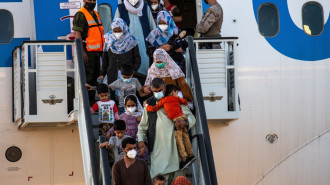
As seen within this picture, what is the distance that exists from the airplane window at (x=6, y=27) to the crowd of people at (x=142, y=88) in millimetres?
2044

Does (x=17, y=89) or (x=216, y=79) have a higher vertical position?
(x=216, y=79)

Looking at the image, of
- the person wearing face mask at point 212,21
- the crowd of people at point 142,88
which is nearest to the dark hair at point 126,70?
the crowd of people at point 142,88

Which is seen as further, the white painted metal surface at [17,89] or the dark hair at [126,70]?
the white painted metal surface at [17,89]

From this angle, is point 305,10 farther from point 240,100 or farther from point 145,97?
point 145,97

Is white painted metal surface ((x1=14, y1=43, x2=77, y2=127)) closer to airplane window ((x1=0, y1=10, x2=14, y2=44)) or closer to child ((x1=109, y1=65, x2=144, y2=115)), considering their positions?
airplane window ((x1=0, y1=10, x2=14, y2=44))

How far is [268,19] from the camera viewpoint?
1780 centimetres

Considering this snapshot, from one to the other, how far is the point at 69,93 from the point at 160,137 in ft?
11.7


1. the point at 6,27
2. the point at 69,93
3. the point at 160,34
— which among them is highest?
the point at 6,27

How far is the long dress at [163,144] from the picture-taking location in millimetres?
12930

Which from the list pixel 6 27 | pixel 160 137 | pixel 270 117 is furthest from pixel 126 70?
pixel 270 117

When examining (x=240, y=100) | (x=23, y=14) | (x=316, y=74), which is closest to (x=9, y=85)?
(x=23, y=14)

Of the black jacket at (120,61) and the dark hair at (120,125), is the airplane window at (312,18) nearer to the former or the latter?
the black jacket at (120,61)

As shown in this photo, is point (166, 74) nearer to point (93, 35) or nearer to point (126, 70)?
point (126, 70)

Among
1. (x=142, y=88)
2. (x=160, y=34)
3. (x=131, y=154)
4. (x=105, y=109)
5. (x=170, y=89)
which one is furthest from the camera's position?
(x=160, y=34)
